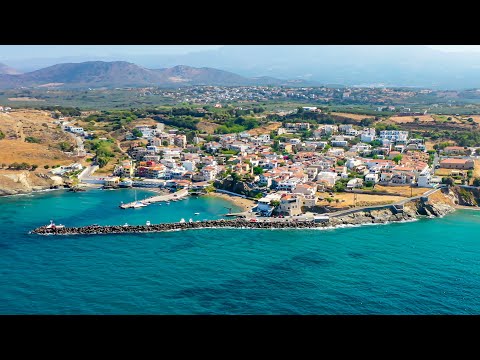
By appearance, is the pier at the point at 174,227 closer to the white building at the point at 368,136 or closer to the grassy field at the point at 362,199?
the grassy field at the point at 362,199

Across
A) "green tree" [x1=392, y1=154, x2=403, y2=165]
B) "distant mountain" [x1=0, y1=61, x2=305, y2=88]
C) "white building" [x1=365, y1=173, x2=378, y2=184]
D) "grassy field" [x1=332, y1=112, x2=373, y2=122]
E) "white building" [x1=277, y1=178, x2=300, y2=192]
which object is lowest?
"white building" [x1=277, y1=178, x2=300, y2=192]

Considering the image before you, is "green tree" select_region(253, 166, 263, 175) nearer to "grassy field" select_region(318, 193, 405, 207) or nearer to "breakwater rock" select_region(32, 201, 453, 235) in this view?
"grassy field" select_region(318, 193, 405, 207)

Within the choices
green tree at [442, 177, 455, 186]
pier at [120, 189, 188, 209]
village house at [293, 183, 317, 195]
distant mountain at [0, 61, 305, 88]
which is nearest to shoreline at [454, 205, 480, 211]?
green tree at [442, 177, 455, 186]

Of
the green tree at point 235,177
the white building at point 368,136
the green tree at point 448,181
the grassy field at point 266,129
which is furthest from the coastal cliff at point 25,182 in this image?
the white building at point 368,136

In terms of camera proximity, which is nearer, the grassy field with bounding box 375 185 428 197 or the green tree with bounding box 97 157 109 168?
the grassy field with bounding box 375 185 428 197

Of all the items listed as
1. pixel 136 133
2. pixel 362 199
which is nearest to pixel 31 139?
pixel 136 133
